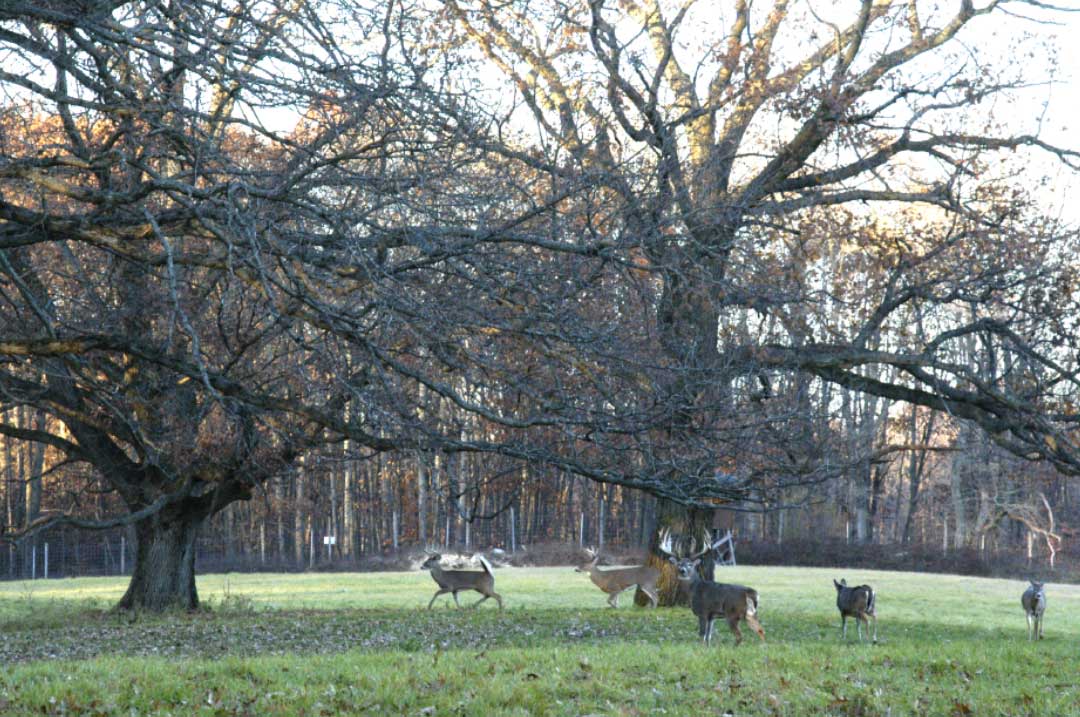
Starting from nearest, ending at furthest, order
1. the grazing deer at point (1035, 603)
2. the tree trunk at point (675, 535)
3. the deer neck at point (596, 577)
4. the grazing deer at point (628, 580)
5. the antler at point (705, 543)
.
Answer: the grazing deer at point (1035, 603) → the antler at point (705, 543) → the tree trunk at point (675, 535) → the grazing deer at point (628, 580) → the deer neck at point (596, 577)

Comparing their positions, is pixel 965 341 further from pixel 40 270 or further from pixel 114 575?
pixel 40 270

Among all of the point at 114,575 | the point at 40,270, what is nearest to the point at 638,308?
A: the point at 40,270

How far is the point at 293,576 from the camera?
4122cm

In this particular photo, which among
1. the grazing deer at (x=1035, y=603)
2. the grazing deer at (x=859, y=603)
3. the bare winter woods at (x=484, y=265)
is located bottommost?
the grazing deer at (x=1035, y=603)

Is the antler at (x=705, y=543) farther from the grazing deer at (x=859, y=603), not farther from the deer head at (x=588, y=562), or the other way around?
the grazing deer at (x=859, y=603)

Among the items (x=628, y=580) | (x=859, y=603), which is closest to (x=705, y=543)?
(x=628, y=580)

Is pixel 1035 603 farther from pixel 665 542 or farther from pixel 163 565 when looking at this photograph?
pixel 163 565

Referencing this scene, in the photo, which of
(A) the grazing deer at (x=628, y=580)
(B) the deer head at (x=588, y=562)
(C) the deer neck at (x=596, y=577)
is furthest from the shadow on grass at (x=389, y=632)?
(B) the deer head at (x=588, y=562)

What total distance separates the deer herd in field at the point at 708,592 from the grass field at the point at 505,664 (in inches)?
16.2

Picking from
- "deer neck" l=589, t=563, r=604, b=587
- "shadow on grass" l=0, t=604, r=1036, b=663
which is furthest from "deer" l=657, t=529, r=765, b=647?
"deer neck" l=589, t=563, r=604, b=587

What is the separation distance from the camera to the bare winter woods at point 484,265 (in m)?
9.40

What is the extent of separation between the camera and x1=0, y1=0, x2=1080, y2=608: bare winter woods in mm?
9398

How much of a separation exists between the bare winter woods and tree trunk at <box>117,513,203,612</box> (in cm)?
7

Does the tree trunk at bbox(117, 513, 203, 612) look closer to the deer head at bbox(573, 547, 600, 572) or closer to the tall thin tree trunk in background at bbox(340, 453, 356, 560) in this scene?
the deer head at bbox(573, 547, 600, 572)
